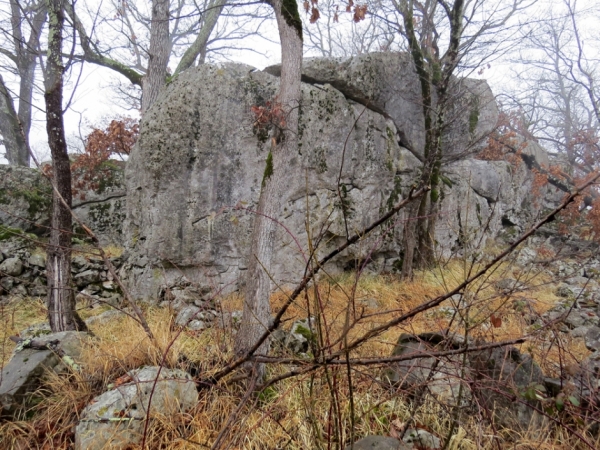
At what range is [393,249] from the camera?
7.00 metres

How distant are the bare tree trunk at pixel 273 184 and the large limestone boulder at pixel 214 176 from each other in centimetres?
166

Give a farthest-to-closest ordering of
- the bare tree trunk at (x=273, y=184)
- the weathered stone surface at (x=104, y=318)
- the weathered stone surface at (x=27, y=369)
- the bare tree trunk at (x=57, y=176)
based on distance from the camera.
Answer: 1. the weathered stone surface at (x=104, y=318)
2. the bare tree trunk at (x=57, y=176)
3. the bare tree trunk at (x=273, y=184)
4. the weathered stone surface at (x=27, y=369)

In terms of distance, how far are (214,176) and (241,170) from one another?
17.0 inches

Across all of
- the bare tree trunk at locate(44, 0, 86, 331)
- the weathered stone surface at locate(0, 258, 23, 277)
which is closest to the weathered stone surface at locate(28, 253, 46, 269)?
the weathered stone surface at locate(0, 258, 23, 277)

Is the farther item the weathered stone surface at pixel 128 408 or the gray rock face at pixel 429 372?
the gray rock face at pixel 429 372

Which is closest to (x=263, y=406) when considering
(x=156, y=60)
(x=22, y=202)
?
(x=22, y=202)

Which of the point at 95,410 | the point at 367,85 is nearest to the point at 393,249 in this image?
the point at 367,85

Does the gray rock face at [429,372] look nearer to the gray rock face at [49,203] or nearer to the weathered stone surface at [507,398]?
the weathered stone surface at [507,398]

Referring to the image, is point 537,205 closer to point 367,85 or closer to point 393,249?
point 393,249

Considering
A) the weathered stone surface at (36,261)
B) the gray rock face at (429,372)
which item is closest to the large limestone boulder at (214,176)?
the weathered stone surface at (36,261)

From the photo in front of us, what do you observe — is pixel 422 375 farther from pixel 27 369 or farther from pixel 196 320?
pixel 27 369

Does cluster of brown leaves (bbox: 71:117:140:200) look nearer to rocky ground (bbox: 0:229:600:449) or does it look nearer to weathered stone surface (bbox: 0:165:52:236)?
weathered stone surface (bbox: 0:165:52:236)

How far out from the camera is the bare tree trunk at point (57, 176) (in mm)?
3770

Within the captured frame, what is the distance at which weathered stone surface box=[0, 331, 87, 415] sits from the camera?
8.77 feet
